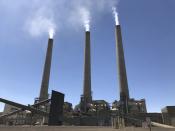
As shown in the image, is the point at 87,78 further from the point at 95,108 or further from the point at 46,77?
the point at 46,77

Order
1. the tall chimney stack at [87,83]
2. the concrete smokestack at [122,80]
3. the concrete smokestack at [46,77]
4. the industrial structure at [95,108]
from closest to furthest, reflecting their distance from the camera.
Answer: the industrial structure at [95,108] < the concrete smokestack at [122,80] < the tall chimney stack at [87,83] < the concrete smokestack at [46,77]

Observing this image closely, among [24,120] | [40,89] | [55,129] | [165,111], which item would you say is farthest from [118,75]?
[55,129]

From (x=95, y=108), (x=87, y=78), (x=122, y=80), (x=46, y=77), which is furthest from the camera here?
(x=46, y=77)

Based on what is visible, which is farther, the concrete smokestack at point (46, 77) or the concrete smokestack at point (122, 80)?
the concrete smokestack at point (46, 77)

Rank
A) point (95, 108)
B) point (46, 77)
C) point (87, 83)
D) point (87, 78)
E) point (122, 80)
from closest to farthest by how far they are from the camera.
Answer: point (122, 80), point (95, 108), point (87, 83), point (87, 78), point (46, 77)

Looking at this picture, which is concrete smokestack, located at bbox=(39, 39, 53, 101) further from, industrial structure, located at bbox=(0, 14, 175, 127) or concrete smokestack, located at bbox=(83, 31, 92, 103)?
concrete smokestack, located at bbox=(83, 31, 92, 103)

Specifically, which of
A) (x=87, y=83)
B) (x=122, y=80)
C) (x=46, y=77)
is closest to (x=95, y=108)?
(x=87, y=83)

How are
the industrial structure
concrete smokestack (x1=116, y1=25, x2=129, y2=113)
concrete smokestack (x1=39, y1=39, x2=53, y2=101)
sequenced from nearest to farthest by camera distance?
the industrial structure < concrete smokestack (x1=116, y1=25, x2=129, y2=113) < concrete smokestack (x1=39, y1=39, x2=53, y2=101)

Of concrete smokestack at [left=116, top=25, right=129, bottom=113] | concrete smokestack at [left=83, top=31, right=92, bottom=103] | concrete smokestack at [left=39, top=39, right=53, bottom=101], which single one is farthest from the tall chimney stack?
concrete smokestack at [left=39, top=39, right=53, bottom=101]

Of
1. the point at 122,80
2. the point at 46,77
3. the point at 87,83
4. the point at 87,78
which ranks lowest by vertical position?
the point at 122,80

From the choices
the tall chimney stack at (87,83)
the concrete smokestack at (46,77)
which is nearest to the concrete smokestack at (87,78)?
the tall chimney stack at (87,83)

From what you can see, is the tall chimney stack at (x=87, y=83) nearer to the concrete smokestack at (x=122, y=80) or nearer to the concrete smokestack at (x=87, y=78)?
the concrete smokestack at (x=87, y=78)

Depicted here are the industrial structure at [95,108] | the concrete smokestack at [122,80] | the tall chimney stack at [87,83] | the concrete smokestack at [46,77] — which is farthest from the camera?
the concrete smokestack at [46,77]

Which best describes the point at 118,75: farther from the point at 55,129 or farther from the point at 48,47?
the point at 55,129
